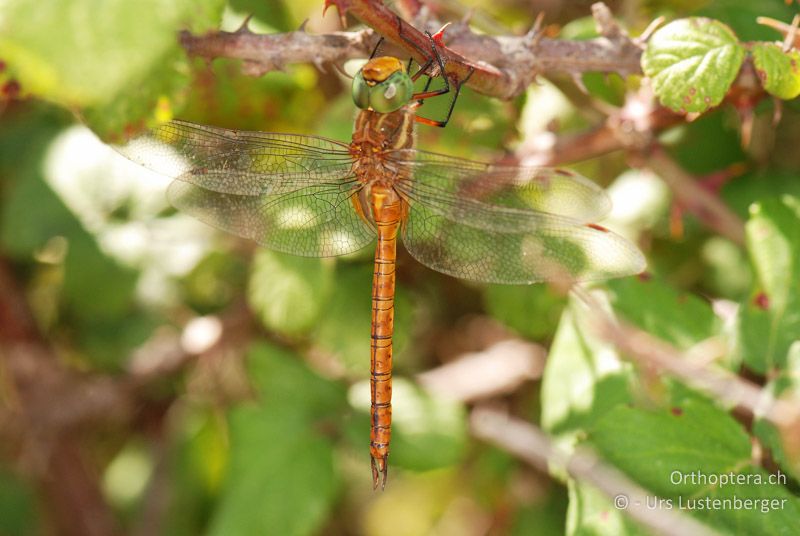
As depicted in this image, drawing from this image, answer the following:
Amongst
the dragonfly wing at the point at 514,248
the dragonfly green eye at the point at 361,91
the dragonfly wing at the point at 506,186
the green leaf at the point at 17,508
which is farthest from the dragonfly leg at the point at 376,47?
the green leaf at the point at 17,508

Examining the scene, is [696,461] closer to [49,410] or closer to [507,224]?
[507,224]

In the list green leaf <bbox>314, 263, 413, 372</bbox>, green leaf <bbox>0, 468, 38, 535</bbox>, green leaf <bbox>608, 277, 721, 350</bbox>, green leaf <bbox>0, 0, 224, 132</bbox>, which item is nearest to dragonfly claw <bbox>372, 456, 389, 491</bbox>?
green leaf <bbox>314, 263, 413, 372</bbox>

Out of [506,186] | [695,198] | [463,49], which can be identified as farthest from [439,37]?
[695,198]

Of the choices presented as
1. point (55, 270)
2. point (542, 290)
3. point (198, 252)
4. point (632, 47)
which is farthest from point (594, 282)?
point (55, 270)

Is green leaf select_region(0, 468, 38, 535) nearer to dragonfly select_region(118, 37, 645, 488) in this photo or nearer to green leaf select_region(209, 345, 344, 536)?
green leaf select_region(209, 345, 344, 536)

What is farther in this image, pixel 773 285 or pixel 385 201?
pixel 385 201

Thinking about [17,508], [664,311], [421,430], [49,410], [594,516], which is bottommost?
[17,508]

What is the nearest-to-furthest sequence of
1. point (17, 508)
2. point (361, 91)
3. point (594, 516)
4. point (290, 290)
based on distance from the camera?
point (594, 516), point (361, 91), point (290, 290), point (17, 508)
